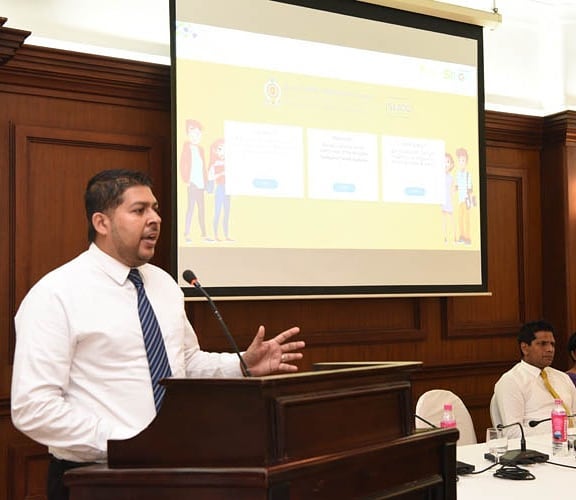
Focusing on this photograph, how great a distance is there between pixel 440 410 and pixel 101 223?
2437 mm

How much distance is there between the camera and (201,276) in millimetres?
4402

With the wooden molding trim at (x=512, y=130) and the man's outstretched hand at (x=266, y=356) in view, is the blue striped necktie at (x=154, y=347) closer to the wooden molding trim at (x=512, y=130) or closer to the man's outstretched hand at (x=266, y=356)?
the man's outstretched hand at (x=266, y=356)

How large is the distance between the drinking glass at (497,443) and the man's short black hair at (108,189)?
5.69 ft

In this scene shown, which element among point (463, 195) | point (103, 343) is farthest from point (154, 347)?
point (463, 195)

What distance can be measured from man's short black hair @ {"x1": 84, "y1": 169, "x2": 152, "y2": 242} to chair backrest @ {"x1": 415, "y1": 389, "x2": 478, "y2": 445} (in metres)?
2.24

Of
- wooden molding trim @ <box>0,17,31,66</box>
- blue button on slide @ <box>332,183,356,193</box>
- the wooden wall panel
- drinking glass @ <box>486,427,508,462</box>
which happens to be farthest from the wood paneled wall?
drinking glass @ <box>486,427,508,462</box>

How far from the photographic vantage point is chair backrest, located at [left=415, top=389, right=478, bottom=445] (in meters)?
4.11

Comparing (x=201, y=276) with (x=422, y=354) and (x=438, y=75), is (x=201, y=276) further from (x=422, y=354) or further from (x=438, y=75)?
(x=438, y=75)

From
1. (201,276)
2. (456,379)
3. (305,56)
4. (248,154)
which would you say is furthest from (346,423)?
(456,379)

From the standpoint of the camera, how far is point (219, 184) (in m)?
4.51

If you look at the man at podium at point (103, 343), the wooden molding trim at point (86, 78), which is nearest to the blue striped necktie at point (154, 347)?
the man at podium at point (103, 343)

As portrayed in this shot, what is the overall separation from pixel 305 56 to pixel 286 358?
118 inches

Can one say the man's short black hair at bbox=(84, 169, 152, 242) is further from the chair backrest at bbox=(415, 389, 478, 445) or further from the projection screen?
the chair backrest at bbox=(415, 389, 478, 445)

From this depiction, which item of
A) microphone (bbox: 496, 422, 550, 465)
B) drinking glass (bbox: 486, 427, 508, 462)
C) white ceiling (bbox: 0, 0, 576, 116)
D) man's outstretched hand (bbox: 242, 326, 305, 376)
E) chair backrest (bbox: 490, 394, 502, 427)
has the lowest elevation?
chair backrest (bbox: 490, 394, 502, 427)
